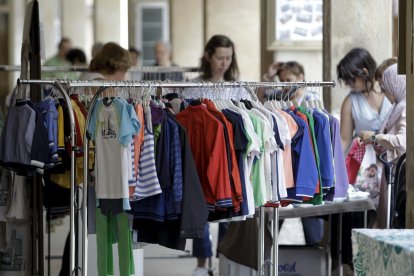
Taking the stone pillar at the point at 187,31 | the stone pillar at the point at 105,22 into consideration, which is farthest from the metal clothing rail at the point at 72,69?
the stone pillar at the point at 105,22

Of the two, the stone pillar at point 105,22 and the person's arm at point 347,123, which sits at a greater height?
the stone pillar at point 105,22

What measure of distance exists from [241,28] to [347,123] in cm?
932

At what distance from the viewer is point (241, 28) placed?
19406 millimetres

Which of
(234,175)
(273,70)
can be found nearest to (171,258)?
(273,70)

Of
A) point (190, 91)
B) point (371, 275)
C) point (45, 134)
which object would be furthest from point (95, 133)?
point (371, 275)

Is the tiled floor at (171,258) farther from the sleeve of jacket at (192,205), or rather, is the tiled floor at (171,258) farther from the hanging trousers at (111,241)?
the sleeve of jacket at (192,205)

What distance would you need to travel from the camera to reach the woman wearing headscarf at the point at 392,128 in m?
9.29

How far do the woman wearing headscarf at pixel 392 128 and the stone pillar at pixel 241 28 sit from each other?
31.7 feet

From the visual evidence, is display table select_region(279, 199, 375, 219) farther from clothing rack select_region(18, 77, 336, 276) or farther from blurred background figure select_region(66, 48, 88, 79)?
blurred background figure select_region(66, 48, 88, 79)

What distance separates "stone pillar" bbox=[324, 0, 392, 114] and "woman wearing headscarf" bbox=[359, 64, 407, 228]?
5.84 ft

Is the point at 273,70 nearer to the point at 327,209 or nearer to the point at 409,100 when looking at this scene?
the point at 327,209

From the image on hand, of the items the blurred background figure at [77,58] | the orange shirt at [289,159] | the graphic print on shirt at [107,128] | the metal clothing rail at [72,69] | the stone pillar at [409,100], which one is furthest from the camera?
the blurred background figure at [77,58]

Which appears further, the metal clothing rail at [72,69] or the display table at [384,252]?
the metal clothing rail at [72,69]

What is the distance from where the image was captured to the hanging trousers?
26.0 feet
